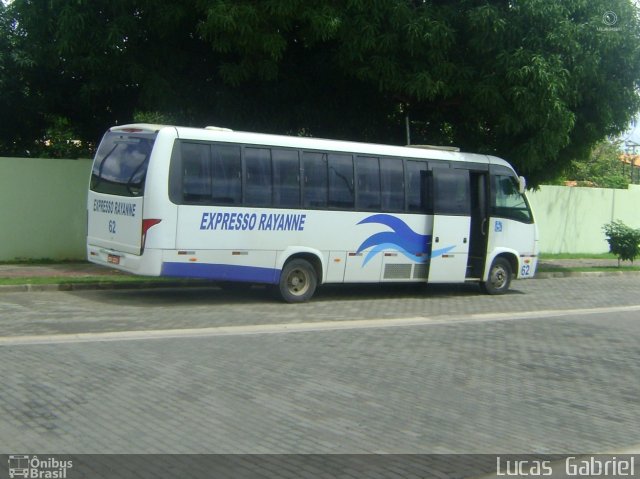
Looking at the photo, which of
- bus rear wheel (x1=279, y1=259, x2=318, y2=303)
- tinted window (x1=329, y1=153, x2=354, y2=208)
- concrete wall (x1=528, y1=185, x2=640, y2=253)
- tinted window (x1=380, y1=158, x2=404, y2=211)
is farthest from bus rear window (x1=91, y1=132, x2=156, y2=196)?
concrete wall (x1=528, y1=185, x2=640, y2=253)

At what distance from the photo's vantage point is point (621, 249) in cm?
2584

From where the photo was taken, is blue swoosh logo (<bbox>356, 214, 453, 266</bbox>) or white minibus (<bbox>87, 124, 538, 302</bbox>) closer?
white minibus (<bbox>87, 124, 538, 302</bbox>)

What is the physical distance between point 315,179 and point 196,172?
7.94 feet

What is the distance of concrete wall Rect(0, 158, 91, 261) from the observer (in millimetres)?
19609

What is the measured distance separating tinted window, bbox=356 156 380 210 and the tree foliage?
2.62m

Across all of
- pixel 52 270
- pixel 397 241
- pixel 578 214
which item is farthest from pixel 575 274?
pixel 52 270

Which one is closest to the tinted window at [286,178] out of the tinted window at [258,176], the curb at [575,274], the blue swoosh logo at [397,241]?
the tinted window at [258,176]

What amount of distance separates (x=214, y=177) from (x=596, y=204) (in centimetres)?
2081

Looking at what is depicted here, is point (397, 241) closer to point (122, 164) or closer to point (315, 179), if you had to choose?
point (315, 179)

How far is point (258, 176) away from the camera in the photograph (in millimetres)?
14867

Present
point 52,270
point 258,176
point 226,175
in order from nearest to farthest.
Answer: point 226,175 → point 258,176 → point 52,270

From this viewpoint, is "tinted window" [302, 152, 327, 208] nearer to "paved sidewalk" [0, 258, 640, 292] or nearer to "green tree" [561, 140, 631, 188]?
"paved sidewalk" [0, 258, 640, 292]

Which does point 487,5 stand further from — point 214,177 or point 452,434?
point 452,434

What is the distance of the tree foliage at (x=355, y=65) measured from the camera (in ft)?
57.9
